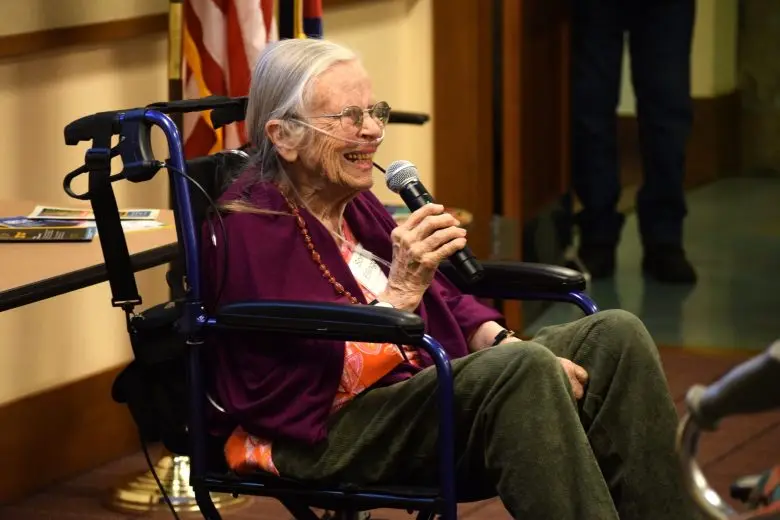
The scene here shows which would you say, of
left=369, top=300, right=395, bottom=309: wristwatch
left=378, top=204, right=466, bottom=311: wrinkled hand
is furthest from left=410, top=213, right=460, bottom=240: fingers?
left=369, top=300, right=395, bottom=309: wristwatch

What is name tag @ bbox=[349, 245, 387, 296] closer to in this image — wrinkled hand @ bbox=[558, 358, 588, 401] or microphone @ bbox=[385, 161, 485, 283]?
microphone @ bbox=[385, 161, 485, 283]

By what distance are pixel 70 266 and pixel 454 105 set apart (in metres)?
2.59

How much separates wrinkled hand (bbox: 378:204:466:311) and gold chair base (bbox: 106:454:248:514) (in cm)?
115

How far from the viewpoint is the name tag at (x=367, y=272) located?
236cm

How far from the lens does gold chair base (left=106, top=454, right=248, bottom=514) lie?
3.25 metres

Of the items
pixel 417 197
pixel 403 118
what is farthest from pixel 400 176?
pixel 403 118

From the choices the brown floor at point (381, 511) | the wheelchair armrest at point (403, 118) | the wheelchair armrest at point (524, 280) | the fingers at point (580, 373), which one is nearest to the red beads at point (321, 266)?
the wheelchair armrest at point (524, 280)

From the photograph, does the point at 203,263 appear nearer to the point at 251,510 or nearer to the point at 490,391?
the point at 490,391

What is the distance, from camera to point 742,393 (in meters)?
1.30

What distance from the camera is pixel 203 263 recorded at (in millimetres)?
2213

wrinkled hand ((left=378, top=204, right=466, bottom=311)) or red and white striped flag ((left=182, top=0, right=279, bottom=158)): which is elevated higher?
red and white striped flag ((left=182, top=0, right=279, bottom=158))

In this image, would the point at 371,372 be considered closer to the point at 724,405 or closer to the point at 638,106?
the point at 724,405

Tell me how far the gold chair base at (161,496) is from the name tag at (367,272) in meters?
1.01

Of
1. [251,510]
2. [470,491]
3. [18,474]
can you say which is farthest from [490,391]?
[18,474]
